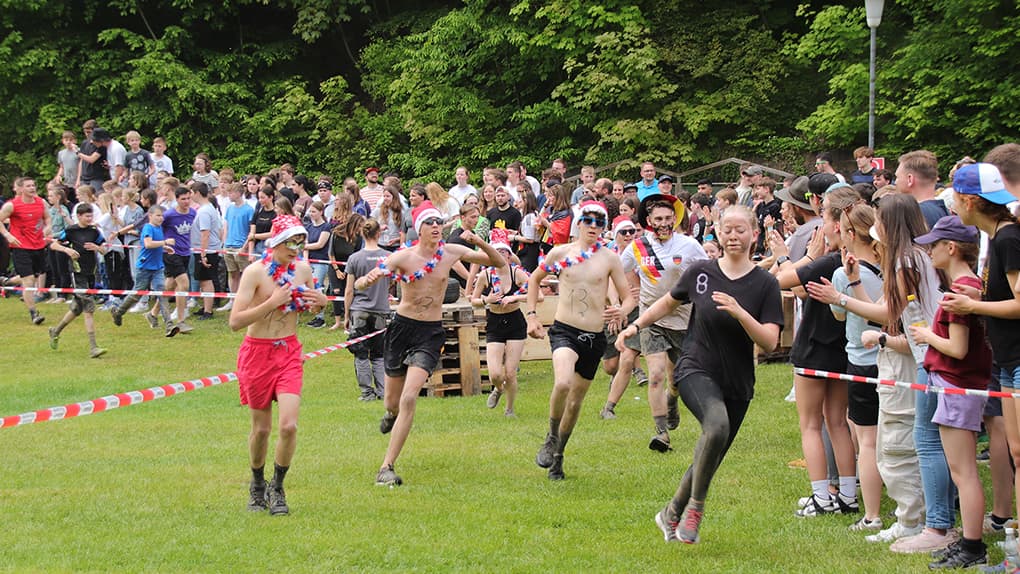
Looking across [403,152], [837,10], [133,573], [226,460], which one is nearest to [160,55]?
[403,152]

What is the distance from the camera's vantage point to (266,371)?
7914 mm

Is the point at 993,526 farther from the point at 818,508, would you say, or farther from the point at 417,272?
the point at 417,272

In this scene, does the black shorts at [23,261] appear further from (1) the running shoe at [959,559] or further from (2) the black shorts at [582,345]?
(1) the running shoe at [959,559]

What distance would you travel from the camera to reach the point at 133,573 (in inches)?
262

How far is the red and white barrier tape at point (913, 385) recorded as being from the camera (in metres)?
6.08

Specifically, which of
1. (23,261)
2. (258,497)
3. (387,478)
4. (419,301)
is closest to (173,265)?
(23,261)

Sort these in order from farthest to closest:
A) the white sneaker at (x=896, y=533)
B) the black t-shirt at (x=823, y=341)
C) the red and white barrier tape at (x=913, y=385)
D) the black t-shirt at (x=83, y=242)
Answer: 1. the black t-shirt at (x=83, y=242)
2. the black t-shirt at (x=823, y=341)
3. the white sneaker at (x=896, y=533)
4. the red and white barrier tape at (x=913, y=385)

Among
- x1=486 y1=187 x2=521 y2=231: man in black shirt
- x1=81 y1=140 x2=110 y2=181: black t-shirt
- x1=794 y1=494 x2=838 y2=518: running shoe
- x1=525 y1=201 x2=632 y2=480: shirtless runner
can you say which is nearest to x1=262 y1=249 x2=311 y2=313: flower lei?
x1=525 y1=201 x2=632 y2=480: shirtless runner

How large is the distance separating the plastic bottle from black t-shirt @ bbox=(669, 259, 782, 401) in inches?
64.6

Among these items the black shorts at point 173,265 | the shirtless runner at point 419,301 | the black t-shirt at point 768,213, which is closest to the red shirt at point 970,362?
the shirtless runner at point 419,301

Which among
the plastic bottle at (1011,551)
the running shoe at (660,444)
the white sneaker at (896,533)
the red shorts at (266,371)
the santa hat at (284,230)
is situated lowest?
the running shoe at (660,444)

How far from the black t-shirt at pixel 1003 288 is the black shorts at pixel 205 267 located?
51.0 ft

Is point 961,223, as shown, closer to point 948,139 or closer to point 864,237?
point 864,237

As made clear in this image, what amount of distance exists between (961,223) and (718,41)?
69.5 ft
